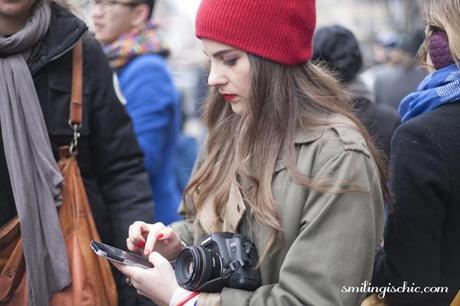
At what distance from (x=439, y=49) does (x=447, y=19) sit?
118mm

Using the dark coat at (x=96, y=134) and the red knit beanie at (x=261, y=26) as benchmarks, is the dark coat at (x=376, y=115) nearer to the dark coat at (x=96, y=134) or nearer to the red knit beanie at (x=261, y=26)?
the dark coat at (x=96, y=134)

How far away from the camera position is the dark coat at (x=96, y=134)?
2676mm

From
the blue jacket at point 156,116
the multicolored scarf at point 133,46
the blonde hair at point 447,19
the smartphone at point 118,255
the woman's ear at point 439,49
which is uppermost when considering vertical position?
the blonde hair at point 447,19

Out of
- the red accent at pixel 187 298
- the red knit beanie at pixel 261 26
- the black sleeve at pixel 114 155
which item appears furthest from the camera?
the black sleeve at pixel 114 155

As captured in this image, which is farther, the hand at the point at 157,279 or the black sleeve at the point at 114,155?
the black sleeve at the point at 114,155

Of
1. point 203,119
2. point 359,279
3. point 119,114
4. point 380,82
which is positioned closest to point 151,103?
point 119,114

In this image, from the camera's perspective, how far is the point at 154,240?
91.6 inches

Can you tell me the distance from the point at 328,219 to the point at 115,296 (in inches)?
39.7

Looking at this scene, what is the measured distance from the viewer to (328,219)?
6.82 feet

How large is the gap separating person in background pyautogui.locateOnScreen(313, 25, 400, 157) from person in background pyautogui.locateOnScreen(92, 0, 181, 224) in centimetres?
89

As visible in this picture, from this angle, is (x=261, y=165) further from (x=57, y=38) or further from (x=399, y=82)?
(x=399, y=82)

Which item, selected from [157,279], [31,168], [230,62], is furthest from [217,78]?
[31,168]

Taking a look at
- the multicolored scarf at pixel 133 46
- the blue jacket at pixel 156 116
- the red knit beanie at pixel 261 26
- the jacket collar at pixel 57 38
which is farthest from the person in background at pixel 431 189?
the multicolored scarf at pixel 133 46

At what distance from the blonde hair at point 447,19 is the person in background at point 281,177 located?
1.40 ft
